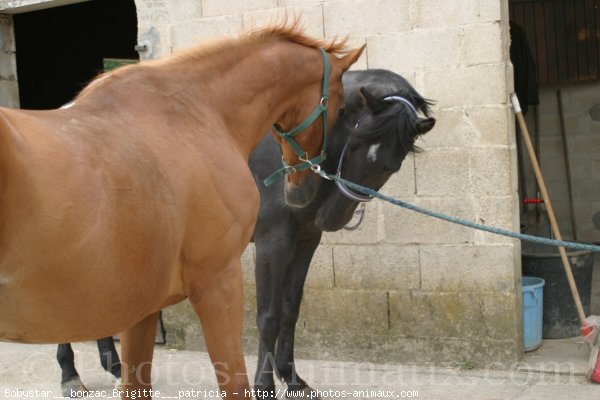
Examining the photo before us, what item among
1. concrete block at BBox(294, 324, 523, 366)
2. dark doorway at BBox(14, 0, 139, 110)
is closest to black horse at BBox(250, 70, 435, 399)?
concrete block at BBox(294, 324, 523, 366)

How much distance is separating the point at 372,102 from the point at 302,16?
161 centimetres

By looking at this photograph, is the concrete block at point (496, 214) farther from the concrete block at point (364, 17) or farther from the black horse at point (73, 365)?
the black horse at point (73, 365)

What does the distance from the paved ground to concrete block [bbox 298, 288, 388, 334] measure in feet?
0.76

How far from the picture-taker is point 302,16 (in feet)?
16.6

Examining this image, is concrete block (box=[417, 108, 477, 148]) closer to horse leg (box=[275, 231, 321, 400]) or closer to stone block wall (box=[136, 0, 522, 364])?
stone block wall (box=[136, 0, 522, 364])

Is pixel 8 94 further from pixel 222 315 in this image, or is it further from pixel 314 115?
pixel 222 315

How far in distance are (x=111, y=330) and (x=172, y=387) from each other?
Answer: 90.4 inches

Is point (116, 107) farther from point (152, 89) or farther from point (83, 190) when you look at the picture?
point (83, 190)

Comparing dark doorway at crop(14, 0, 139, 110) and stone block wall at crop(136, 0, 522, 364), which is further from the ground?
dark doorway at crop(14, 0, 139, 110)

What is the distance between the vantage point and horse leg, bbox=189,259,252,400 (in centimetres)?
269

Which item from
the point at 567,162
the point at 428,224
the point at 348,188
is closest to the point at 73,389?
the point at 348,188

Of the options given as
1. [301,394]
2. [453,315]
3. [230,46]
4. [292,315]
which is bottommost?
[301,394]

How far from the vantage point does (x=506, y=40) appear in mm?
4598

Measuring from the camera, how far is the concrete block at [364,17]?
4773 millimetres
